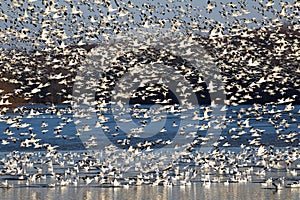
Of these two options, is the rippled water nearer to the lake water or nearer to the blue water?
the lake water

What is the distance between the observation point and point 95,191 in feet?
68.8

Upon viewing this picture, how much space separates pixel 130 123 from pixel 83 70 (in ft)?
34.8

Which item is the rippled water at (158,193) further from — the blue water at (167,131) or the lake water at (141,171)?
the blue water at (167,131)

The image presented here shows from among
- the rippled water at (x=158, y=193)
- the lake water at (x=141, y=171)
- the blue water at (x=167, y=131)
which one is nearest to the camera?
the rippled water at (x=158, y=193)

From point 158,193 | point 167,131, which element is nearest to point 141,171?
point 158,193

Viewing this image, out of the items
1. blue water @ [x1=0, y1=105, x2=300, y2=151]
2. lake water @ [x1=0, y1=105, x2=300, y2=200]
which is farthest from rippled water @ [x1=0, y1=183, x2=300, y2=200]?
blue water @ [x1=0, y1=105, x2=300, y2=151]

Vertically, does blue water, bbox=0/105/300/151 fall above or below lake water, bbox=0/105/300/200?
above

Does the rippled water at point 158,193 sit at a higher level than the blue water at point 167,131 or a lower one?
lower

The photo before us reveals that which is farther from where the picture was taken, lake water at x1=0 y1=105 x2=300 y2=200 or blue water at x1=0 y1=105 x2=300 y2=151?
blue water at x1=0 y1=105 x2=300 y2=151

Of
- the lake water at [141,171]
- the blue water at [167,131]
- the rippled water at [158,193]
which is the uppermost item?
the blue water at [167,131]

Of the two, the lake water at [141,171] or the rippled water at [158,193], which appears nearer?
Result: the rippled water at [158,193]

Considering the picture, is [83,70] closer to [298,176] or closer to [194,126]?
[194,126]

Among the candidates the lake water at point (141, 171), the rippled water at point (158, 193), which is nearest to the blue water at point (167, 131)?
the lake water at point (141, 171)

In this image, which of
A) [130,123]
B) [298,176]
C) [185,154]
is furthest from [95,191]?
[130,123]
